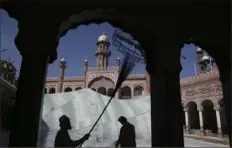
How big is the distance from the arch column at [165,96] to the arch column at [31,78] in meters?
1.46

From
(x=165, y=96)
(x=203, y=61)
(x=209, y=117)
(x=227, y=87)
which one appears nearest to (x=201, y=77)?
(x=209, y=117)

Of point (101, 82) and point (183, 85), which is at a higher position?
point (101, 82)

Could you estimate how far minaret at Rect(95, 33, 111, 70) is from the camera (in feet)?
118

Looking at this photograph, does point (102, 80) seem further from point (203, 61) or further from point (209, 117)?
Result: point (209, 117)

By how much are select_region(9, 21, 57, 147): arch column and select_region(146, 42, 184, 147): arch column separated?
1464 millimetres

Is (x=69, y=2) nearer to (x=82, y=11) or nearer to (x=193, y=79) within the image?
(x=82, y=11)

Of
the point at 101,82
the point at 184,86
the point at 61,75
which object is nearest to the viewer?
the point at 184,86

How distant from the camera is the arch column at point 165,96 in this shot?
2.51 meters

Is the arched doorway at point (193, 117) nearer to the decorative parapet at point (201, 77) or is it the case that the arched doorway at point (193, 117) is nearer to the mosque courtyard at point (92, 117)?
the decorative parapet at point (201, 77)

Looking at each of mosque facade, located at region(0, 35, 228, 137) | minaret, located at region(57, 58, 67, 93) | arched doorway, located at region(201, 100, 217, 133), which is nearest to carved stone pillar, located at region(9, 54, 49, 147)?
mosque facade, located at region(0, 35, 228, 137)

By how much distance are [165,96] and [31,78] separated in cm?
178

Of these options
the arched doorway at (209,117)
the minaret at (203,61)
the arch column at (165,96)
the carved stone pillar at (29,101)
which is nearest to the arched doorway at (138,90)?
the minaret at (203,61)

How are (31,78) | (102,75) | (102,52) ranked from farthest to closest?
(102,52) → (102,75) → (31,78)

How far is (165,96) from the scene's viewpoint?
2.66m
